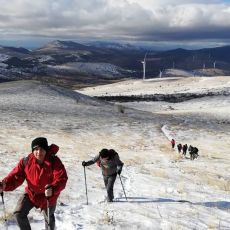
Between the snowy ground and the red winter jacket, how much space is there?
2389 millimetres

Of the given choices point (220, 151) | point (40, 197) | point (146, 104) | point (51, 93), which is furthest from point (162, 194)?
point (146, 104)

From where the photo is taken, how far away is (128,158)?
33188mm

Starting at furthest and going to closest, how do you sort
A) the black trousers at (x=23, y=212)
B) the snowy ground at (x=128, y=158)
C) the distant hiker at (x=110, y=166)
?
1. the distant hiker at (x=110, y=166)
2. the snowy ground at (x=128, y=158)
3. the black trousers at (x=23, y=212)

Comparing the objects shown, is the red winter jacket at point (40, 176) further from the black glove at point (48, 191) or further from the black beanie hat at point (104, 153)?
the black beanie hat at point (104, 153)

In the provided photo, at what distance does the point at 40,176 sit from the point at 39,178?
5cm

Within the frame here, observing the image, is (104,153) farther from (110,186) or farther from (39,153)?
(39,153)

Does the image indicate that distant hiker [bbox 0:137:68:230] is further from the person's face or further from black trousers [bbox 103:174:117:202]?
black trousers [bbox 103:174:117:202]

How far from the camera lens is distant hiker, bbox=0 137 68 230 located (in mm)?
9586

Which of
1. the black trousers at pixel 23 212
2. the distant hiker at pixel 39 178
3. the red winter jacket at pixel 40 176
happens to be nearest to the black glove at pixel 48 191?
the distant hiker at pixel 39 178

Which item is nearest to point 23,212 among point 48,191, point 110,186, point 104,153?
point 48,191

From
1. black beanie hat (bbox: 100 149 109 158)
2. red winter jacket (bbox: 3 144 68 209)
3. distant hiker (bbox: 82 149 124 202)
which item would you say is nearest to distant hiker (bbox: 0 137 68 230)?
red winter jacket (bbox: 3 144 68 209)

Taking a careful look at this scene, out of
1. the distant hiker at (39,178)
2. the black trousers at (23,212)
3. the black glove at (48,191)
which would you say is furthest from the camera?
the black trousers at (23,212)

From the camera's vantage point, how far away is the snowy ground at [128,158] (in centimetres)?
1373

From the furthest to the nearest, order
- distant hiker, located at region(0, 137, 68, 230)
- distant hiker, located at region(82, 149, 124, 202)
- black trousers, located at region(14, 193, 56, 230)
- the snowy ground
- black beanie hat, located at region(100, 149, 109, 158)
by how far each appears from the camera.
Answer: distant hiker, located at region(82, 149, 124, 202)
black beanie hat, located at region(100, 149, 109, 158)
the snowy ground
black trousers, located at region(14, 193, 56, 230)
distant hiker, located at region(0, 137, 68, 230)
